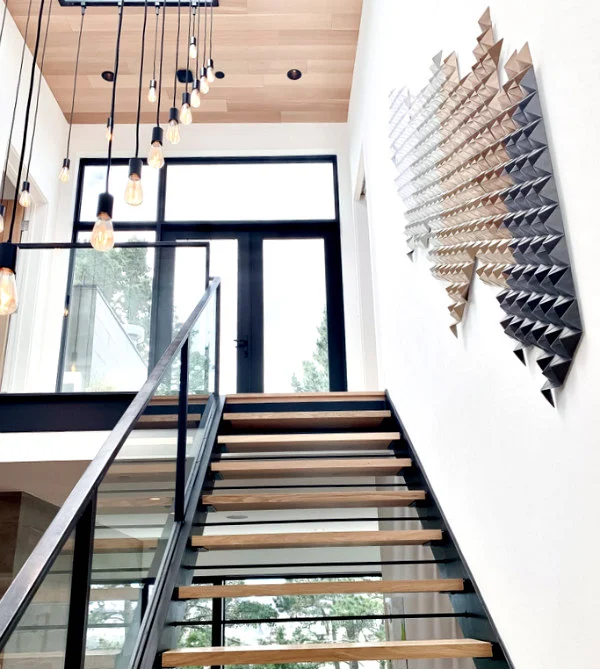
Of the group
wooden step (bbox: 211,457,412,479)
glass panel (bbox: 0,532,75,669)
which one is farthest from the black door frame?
glass panel (bbox: 0,532,75,669)

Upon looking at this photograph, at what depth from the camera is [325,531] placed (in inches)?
118

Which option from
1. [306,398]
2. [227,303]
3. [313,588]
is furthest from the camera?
[227,303]

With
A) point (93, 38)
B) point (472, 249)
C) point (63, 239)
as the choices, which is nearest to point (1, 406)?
point (63, 239)

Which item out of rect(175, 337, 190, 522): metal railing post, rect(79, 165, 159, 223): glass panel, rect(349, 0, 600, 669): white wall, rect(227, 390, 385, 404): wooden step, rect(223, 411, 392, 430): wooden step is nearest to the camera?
rect(349, 0, 600, 669): white wall

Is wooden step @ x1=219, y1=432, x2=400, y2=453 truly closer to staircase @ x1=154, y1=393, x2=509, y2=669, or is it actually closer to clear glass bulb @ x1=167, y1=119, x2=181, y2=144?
staircase @ x1=154, y1=393, x2=509, y2=669

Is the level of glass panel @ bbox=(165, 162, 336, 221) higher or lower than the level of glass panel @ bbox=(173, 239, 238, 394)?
higher

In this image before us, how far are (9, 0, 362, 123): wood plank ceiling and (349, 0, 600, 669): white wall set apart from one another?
229 centimetres

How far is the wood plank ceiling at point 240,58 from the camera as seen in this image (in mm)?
5070

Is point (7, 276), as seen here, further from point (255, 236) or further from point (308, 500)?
point (255, 236)

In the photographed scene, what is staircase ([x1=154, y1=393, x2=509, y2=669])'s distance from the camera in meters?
1.91

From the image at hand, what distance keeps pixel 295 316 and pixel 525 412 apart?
14.4 ft

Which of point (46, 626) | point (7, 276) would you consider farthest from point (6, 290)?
point (46, 626)

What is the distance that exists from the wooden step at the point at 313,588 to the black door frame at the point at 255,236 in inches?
139

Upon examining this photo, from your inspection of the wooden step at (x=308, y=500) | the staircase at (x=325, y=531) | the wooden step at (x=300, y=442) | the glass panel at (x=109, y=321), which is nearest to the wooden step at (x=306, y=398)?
the staircase at (x=325, y=531)
